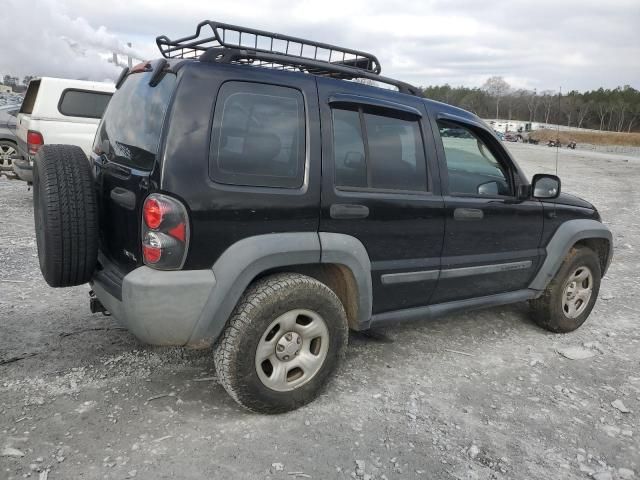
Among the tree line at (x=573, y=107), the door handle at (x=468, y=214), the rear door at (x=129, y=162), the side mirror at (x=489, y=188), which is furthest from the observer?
the tree line at (x=573, y=107)

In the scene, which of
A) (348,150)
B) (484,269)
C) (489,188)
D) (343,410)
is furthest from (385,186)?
(343,410)

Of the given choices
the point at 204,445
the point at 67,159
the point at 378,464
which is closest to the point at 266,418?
the point at 204,445

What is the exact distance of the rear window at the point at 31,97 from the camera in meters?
8.41

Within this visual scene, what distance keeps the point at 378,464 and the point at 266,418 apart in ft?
2.24

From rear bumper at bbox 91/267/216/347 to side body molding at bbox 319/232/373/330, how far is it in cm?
68

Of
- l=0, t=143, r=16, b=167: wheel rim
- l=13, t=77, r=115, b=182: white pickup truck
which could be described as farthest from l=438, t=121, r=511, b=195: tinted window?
l=0, t=143, r=16, b=167: wheel rim

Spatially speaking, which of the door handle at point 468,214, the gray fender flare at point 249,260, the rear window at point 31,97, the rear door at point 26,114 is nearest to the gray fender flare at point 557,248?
the door handle at point 468,214

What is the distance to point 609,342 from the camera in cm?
438

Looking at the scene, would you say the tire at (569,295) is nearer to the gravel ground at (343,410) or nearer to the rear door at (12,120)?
the gravel ground at (343,410)

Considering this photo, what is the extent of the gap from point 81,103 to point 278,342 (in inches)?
278

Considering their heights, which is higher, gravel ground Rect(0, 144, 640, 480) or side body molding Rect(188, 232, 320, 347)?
side body molding Rect(188, 232, 320, 347)

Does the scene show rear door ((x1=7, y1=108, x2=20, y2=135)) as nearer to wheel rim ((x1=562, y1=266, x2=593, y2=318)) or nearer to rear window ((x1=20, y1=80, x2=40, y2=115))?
rear window ((x1=20, y1=80, x2=40, y2=115))

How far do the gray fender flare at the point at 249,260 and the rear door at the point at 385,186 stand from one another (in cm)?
12

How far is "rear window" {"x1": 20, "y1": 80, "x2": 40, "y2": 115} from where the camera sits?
8408 mm
